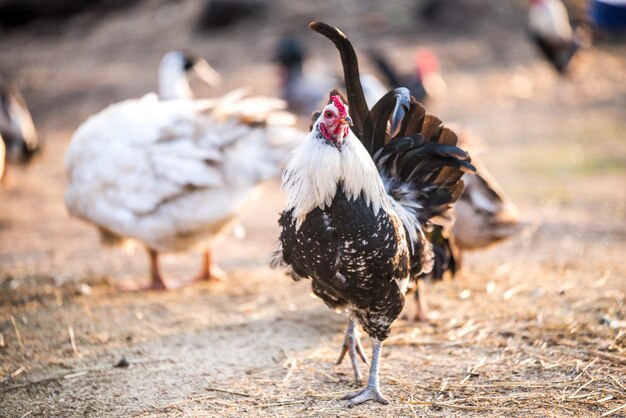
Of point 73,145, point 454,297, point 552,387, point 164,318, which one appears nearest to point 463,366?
point 552,387

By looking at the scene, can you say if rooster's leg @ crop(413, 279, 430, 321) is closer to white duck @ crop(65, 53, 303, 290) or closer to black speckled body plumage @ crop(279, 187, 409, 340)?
black speckled body plumage @ crop(279, 187, 409, 340)

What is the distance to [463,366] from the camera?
4363 millimetres

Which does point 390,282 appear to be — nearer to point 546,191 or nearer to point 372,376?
point 372,376

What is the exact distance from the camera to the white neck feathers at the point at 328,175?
3666 millimetres

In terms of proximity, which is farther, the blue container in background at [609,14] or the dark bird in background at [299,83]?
the blue container in background at [609,14]

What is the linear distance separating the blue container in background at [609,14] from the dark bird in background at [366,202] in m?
13.4

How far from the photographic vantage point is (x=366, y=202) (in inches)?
148

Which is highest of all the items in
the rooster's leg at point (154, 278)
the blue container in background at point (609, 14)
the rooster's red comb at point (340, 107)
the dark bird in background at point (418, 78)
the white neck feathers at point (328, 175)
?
the rooster's red comb at point (340, 107)

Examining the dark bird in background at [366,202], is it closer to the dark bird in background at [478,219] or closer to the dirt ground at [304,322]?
the dirt ground at [304,322]

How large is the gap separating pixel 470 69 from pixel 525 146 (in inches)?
180

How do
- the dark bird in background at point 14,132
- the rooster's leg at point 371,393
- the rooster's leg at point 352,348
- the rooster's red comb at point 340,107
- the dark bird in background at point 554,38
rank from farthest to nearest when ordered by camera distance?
the dark bird in background at point 554,38, the dark bird in background at point 14,132, the rooster's leg at point 352,348, the rooster's leg at point 371,393, the rooster's red comb at point 340,107

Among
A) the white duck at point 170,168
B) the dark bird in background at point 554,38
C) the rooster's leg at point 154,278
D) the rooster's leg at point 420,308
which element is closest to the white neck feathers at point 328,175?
the rooster's leg at point 420,308

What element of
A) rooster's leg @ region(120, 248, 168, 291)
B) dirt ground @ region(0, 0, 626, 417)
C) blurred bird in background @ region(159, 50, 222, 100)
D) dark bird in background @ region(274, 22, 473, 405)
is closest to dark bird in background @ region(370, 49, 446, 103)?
dirt ground @ region(0, 0, 626, 417)

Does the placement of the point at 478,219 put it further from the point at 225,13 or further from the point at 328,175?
the point at 225,13
